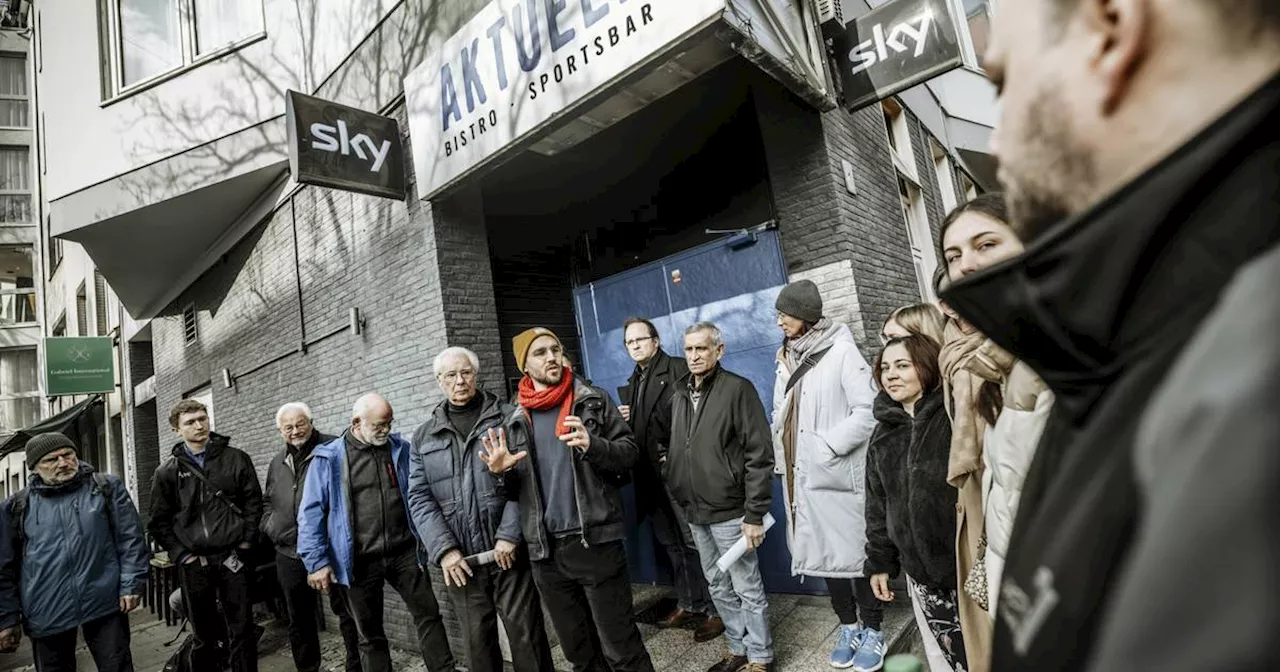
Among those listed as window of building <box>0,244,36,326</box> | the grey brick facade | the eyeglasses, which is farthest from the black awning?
the eyeglasses

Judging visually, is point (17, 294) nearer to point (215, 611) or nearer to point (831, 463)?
Result: point (215, 611)

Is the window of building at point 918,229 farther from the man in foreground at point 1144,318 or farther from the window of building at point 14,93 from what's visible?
the window of building at point 14,93

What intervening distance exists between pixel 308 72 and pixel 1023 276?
7.55 meters

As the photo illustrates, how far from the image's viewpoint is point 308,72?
6.31m

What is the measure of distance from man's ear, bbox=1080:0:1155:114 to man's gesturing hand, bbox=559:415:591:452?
8.46 ft

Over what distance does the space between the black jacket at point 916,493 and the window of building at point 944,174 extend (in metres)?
7.69

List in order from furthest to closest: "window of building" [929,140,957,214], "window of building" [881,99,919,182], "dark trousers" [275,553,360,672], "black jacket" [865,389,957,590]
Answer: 1. "window of building" [929,140,957,214]
2. "window of building" [881,99,919,182]
3. "dark trousers" [275,553,360,672]
4. "black jacket" [865,389,957,590]

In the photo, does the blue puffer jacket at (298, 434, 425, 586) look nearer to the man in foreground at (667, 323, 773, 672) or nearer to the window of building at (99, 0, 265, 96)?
the man in foreground at (667, 323, 773, 672)

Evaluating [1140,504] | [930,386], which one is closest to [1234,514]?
[1140,504]

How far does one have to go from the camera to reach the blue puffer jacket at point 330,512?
Result: 3779 mm

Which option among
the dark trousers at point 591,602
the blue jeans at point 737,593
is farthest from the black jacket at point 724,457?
the dark trousers at point 591,602

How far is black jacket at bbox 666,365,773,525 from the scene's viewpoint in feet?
10.4

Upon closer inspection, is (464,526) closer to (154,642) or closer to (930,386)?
(930,386)

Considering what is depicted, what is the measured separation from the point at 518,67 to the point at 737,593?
3611 millimetres
